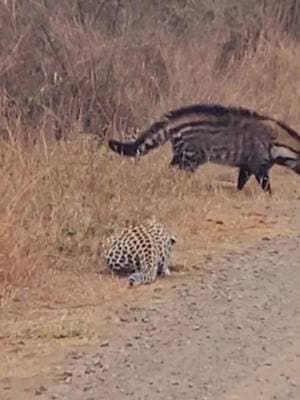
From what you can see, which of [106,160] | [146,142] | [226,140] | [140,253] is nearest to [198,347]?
[140,253]

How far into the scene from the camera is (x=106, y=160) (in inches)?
482

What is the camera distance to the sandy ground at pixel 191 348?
7.05 m

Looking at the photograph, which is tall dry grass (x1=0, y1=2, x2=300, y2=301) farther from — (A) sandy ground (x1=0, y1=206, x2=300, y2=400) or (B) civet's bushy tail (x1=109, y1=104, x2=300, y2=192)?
(A) sandy ground (x1=0, y1=206, x2=300, y2=400)

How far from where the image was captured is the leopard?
31.1 ft

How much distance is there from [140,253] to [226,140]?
13.6 ft

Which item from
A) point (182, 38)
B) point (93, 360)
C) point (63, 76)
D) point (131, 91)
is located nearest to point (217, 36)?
point (182, 38)

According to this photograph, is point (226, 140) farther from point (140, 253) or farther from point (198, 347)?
point (198, 347)

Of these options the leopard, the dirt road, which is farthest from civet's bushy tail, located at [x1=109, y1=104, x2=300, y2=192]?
the dirt road

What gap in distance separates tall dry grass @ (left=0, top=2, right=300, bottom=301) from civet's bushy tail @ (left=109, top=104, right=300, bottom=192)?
0.64 ft

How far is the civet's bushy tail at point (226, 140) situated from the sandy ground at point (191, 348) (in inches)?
141

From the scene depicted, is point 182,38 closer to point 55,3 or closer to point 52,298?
point 55,3

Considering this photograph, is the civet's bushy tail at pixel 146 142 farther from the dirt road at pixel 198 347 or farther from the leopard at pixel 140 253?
the dirt road at pixel 198 347

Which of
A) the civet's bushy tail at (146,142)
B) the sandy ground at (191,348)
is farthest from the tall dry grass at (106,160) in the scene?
the sandy ground at (191,348)

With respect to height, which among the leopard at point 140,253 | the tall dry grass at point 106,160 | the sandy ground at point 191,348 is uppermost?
the tall dry grass at point 106,160
